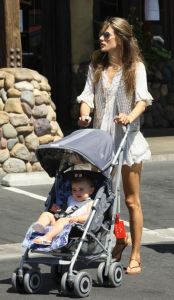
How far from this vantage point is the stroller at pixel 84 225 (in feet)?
24.3

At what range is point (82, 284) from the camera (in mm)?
7344

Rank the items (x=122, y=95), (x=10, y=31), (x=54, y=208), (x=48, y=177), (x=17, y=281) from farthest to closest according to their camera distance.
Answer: (x=10, y=31), (x=48, y=177), (x=122, y=95), (x=54, y=208), (x=17, y=281)

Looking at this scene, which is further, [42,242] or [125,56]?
[125,56]

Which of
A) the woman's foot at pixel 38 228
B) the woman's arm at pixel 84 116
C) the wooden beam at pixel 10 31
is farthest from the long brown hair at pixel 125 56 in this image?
the wooden beam at pixel 10 31

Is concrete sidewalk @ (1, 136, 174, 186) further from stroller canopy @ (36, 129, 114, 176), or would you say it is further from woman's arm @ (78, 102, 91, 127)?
stroller canopy @ (36, 129, 114, 176)

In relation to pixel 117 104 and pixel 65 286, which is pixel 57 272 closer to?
pixel 65 286

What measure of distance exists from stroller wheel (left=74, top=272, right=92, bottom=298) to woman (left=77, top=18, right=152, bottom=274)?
852mm

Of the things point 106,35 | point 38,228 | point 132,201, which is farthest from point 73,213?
point 106,35

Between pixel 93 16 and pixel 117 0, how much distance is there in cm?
79

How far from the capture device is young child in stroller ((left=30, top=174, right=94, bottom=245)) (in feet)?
24.3

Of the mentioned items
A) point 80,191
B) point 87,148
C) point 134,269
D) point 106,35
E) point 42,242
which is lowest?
point 134,269

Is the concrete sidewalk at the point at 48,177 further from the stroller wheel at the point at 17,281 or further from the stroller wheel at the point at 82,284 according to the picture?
the stroller wheel at the point at 82,284

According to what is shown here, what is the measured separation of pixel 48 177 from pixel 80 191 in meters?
5.94

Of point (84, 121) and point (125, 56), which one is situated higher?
point (125, 56)
